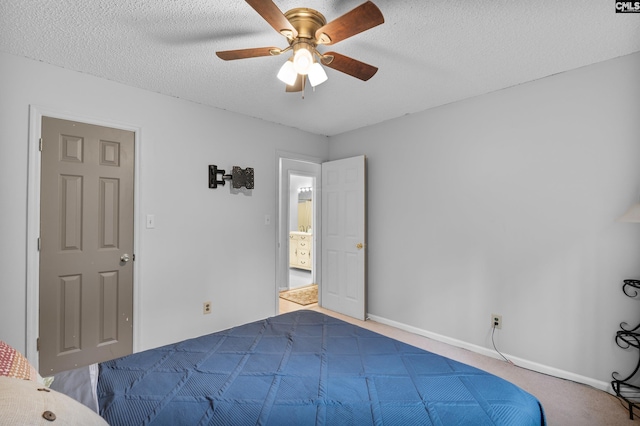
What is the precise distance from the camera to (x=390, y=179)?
369cm

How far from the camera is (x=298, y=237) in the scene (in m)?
6.79

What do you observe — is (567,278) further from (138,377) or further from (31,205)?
(31,205)

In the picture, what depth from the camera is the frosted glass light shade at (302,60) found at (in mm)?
1657

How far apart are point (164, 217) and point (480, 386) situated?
278 centimetres

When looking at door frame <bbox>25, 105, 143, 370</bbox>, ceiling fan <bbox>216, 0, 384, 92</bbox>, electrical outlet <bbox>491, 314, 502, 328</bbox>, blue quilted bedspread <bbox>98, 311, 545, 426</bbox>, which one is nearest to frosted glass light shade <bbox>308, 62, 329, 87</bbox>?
ceiling fan <bbox>216, 0, 384, 92</bbox>

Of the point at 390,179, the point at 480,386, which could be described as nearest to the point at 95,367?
the point at 480,386

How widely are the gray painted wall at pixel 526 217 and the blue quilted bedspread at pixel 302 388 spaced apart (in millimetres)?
1569

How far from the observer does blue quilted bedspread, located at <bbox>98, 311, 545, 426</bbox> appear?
3.69ft

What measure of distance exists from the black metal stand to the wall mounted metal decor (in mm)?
3370

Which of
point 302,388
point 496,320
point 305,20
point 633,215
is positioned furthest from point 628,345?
point 305,20

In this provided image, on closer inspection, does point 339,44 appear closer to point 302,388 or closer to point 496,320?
point 302,388

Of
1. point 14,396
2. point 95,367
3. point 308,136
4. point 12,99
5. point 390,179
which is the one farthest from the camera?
point 308,136

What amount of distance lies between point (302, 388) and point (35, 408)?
893 millimetres

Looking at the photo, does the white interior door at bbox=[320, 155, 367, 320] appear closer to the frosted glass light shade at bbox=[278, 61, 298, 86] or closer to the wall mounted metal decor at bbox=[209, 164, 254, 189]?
the wall mounted metal decor at bbox=[209, 164, 254, 189]
